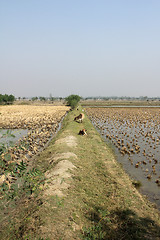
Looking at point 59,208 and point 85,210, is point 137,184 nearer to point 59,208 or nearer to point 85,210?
point 85,210

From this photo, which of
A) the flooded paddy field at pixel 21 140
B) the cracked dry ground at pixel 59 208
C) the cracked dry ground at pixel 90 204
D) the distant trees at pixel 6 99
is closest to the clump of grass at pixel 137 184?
the cracked dry ground at pixel 90 204

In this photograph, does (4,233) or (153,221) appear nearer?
(4,233)

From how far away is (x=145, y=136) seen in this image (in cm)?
2389

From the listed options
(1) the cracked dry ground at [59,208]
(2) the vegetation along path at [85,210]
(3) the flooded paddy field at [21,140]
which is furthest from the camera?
(2) the vegetation along path at [85,210]

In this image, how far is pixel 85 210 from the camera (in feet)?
24.2

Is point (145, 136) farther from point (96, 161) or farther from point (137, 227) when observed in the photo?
point (137, 227)

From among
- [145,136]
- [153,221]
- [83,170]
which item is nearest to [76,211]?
[153,221]

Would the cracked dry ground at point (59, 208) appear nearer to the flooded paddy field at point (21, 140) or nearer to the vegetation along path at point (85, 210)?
the vegetation along path at point (85, 210)

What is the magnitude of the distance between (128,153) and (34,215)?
39.6ft

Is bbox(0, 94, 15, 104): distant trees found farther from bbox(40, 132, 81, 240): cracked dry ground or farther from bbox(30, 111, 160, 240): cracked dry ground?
bbox(40, 132, 81, 240): cracked dry ground

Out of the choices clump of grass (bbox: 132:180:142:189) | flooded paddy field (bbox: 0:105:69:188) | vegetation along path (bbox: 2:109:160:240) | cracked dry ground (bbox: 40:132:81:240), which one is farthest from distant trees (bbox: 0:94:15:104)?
clump of grass (bbox: 132:180:142:189)

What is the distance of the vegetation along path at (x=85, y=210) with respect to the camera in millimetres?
5984

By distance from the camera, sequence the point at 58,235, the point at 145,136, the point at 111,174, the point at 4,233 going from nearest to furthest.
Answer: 1. the point at 58,235
2. the point at 4,233
3. the point at 111,174
4. the point at 145,136

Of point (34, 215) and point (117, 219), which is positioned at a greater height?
point (34, 215)
